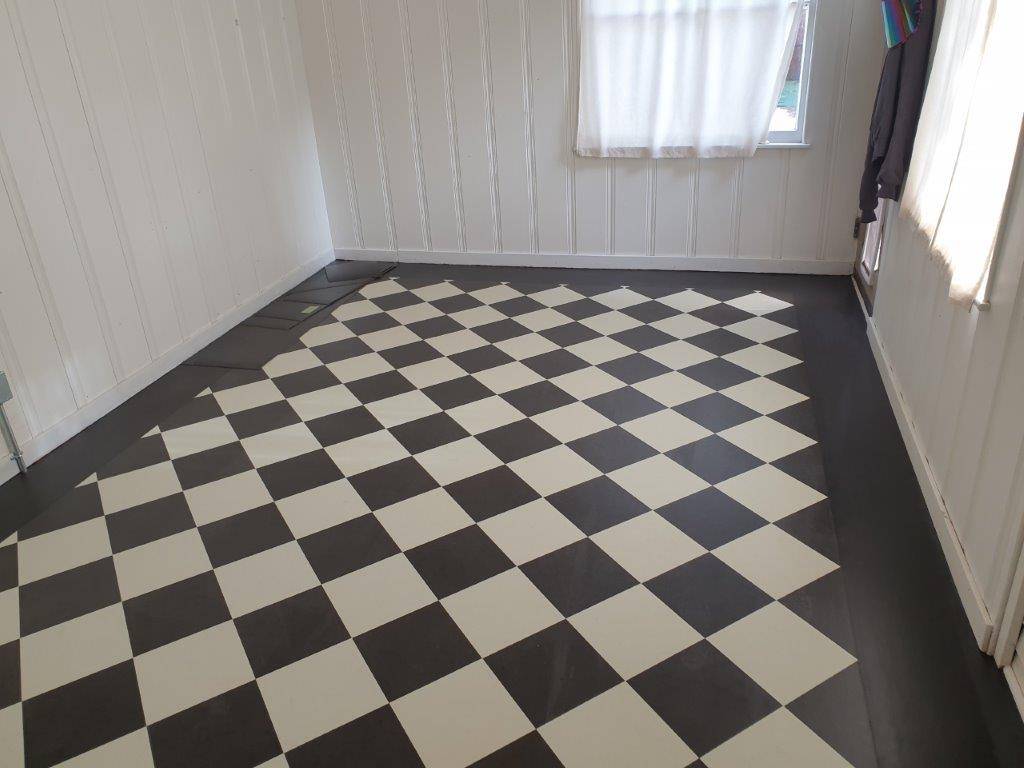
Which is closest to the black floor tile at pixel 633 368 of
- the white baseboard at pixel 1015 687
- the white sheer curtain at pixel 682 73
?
the white sheer curtain at pixel 682 73

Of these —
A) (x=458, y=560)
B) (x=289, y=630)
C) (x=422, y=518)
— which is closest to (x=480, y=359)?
(x=422, y=518)

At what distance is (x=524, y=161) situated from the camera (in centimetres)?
514

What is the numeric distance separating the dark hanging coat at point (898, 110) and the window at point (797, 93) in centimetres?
105

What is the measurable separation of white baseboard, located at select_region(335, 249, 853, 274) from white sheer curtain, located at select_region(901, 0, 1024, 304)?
6.64 ft

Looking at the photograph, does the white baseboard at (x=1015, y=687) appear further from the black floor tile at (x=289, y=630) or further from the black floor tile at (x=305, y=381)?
the black floor tile at (x=305, y=381)

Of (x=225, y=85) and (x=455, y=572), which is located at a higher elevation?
(x=225, y=85)

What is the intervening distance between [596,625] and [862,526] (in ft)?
3.40

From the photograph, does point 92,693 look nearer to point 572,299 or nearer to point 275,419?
point 275,419

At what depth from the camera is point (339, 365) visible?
159 inches

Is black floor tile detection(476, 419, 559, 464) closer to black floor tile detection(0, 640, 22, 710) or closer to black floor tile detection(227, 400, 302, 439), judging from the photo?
black floor tile detection(227, 400, 302, 439)

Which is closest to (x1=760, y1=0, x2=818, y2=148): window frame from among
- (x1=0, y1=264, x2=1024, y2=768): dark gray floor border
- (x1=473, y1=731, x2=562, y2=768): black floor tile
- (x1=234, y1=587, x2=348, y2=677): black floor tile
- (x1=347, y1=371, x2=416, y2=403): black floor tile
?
(x1=0, y1=264, x2=1024, y2=768): dark gray floor border

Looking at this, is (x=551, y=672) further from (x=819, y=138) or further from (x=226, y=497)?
(x=819, y=138)

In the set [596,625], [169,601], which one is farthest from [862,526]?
[169,601]

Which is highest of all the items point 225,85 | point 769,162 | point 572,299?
point 225,85
